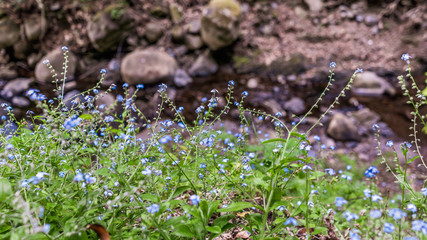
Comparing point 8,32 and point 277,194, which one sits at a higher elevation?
point 277,194

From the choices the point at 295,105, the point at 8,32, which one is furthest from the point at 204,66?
the point at 8,32

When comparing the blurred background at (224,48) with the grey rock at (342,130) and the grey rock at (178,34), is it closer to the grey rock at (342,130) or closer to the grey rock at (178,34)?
the grey rock at (178,34)

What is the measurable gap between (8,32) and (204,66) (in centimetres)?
455

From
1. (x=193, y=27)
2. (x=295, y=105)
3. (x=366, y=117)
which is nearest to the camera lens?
(x=366, y=117)

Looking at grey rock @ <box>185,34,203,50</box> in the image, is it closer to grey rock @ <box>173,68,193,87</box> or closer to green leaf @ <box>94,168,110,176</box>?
grey rock @ <box>173,68,193,87</box>

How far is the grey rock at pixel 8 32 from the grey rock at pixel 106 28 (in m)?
1.69

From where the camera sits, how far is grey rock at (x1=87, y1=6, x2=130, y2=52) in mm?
7316

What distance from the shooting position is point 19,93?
250 inches

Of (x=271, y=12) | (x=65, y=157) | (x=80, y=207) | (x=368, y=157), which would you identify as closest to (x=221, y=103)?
(x=368, y=157)

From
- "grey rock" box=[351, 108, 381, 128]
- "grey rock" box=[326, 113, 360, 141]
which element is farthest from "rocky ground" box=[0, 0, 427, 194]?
"grey rock" box=[326, 113, 360, 141]

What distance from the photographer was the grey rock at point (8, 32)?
24.3 feet

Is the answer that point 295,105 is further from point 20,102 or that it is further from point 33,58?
point 33,58

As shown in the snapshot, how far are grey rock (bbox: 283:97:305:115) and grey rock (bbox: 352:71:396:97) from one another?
4.21ft

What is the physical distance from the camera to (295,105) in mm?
6305
